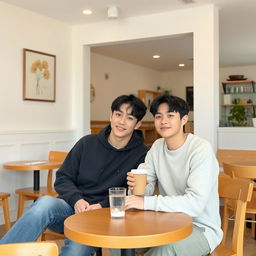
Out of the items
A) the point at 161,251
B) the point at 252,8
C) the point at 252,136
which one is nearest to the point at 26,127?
the point at 252,136

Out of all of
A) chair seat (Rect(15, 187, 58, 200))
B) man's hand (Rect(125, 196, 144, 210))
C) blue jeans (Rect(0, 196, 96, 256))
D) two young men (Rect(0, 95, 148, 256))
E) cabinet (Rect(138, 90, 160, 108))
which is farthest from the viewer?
cabinet (Rect(138, 90, 160, 108))

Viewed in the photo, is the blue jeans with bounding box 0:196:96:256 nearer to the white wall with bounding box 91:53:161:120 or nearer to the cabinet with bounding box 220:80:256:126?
the white wall with bounding box 91:53:161:120

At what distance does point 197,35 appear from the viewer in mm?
4574

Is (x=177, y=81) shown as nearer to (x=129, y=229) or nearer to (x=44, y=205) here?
(x=44, y=205)

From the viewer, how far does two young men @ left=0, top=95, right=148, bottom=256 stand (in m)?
2.10

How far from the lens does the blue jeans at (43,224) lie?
179cm

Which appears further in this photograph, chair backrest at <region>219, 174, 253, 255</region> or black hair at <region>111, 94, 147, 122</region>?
black hair at <region>111, 94, 147, 122</region>

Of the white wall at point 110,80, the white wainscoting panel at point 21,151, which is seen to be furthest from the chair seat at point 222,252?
Answer: the white wall at point 110,80

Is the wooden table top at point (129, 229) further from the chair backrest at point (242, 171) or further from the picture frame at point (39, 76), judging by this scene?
the picture frame at point (39, 76)

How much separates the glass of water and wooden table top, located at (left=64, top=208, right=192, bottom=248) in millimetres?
26

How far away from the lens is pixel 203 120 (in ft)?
14.9

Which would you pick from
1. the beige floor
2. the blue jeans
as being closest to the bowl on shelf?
the beige floor

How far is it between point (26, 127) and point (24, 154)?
33cm

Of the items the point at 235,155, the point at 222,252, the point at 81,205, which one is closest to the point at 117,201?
the point at 81,205
